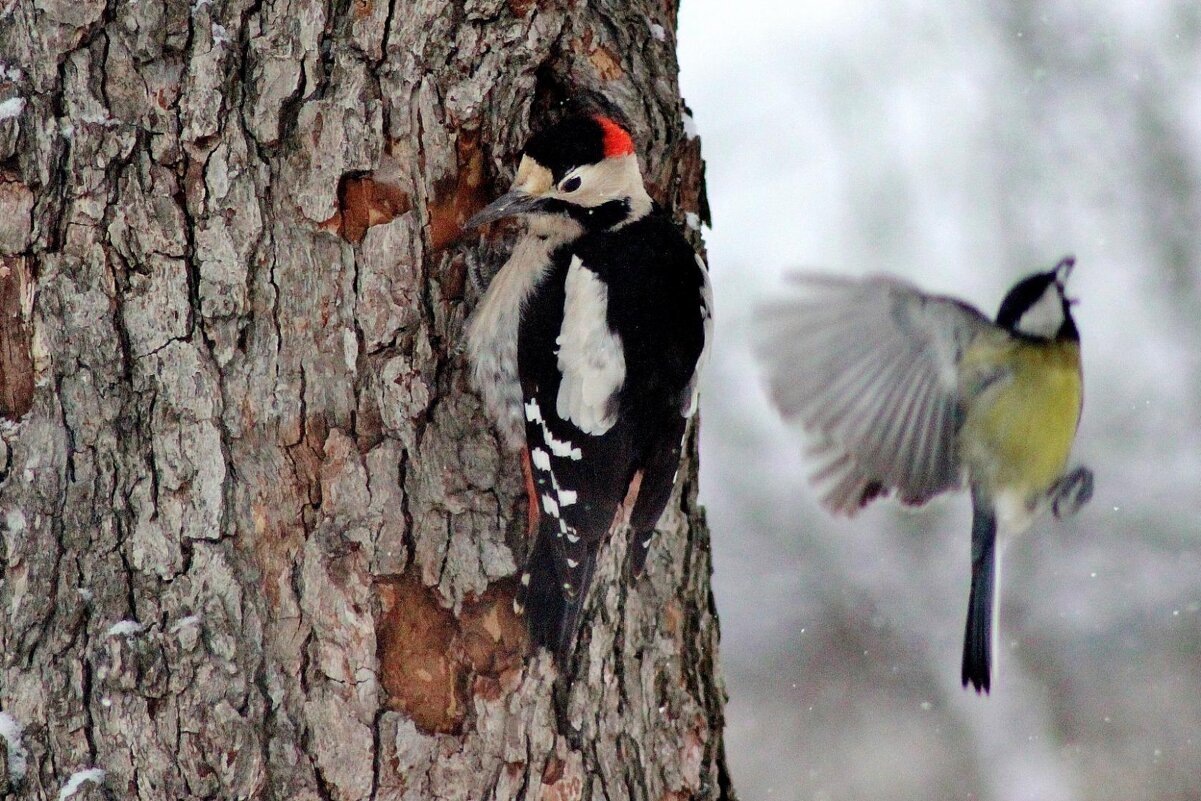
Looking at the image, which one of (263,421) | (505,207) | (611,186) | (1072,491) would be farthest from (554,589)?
(1072,491)

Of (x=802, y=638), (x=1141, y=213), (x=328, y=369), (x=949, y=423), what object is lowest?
(x=328, y=369)

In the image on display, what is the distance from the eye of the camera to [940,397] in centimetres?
215

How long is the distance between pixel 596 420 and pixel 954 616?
3640 mm

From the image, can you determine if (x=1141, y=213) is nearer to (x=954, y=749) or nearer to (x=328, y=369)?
(x=954, y=749)

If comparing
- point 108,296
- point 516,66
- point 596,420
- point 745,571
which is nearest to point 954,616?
point 745,571

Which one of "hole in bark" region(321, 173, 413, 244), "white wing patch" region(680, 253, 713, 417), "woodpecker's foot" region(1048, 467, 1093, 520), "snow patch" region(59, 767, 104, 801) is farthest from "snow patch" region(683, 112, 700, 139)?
"snow patch" region(59, 767, 104, 801)

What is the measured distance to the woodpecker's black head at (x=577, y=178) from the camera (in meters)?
1.94

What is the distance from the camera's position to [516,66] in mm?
1953

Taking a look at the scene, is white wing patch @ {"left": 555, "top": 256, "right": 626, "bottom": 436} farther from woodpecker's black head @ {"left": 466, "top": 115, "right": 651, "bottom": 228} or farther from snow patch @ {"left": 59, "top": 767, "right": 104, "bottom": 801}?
snow patch @ {"left": 59, "top": 767, "right": 104, "bottom": 801}

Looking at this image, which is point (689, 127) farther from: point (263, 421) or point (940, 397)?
point (263, 421)

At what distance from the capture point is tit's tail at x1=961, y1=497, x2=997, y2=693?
6.96 feet

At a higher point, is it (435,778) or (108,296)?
(108,296)

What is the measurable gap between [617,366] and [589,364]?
5 centimetres

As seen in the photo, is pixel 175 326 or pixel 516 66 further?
pixel 516 66
